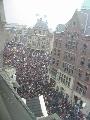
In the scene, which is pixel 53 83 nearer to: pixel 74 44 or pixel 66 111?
pixel 74 44

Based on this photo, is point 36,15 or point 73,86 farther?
point 36,15

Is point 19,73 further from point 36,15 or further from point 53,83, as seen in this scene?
point 36,15

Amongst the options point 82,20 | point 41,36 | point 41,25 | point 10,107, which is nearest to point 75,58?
point 82,20

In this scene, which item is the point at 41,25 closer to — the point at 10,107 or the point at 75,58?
the point at 75,58

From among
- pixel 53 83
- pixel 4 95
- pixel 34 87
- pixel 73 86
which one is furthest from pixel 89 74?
pixel 4 95

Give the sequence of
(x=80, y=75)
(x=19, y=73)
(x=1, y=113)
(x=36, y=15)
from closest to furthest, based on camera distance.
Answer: (x=1, y=113)
(x=80, y=75)
(x=19, y=73)
(x=36, y=15)

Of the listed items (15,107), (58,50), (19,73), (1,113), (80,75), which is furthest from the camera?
(58,50)

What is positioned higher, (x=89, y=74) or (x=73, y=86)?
(x=89, y=74)

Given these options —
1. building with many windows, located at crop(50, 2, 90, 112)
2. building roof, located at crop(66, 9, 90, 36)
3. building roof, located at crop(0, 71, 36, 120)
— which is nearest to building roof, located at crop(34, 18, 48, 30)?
building with many windows, located at crop(50, 2, 90, 112)

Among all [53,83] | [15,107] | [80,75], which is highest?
[15,107]
